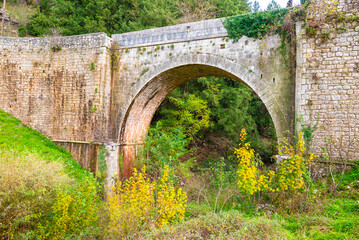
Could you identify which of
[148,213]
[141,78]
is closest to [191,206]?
[148,213]

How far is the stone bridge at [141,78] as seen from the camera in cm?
702

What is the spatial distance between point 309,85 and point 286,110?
1.09 m

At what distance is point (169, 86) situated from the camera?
12.1 meters

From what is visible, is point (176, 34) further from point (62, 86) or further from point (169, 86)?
point (62, 86)

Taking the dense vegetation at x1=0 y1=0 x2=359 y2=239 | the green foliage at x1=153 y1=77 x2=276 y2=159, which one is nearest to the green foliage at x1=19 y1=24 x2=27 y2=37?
the green foliage at x1=153 y1=77 x2=276 y2=159

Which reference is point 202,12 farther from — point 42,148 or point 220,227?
point 220,227

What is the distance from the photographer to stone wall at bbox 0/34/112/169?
11.4 metres

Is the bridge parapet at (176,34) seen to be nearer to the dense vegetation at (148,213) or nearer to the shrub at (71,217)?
the dense vegetation at (148,213)

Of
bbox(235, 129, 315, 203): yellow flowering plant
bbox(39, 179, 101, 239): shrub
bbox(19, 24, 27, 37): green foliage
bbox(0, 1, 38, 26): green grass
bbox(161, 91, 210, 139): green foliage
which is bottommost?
bbox(39, 179, 101, 239): shrub

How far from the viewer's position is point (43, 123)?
40.5 feet

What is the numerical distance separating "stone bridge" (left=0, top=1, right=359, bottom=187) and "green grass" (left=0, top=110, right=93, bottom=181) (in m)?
0.37

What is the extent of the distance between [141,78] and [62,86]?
13.9ft

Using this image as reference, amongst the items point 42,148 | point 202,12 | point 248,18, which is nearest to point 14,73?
point 42,148

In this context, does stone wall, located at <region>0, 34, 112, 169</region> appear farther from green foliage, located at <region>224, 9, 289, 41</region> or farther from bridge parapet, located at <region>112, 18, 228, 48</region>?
green foliage, located at <region>224, 9, 289, 41</region>
